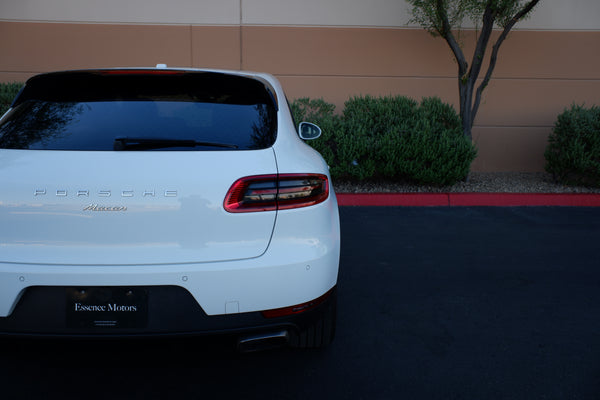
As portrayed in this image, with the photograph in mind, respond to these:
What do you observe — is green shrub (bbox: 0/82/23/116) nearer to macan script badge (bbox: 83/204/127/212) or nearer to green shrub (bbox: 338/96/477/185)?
green shrub (bbox: 338/96/477/185)

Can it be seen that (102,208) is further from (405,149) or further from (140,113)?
(405,149)

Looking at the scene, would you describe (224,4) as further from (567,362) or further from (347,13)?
(567,362)

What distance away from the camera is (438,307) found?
361cm

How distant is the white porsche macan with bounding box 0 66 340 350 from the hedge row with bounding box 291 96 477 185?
5140mm

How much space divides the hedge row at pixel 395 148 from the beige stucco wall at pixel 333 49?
1.86m

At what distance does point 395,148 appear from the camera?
24.4 ft

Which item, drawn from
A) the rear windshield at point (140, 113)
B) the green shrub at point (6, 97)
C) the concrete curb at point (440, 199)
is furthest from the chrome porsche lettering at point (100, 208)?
the green shrub at point (6, 97)

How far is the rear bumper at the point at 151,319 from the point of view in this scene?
2.03 m

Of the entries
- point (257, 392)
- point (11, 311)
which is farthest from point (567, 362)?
point (11, 311)

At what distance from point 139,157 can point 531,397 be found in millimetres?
2161

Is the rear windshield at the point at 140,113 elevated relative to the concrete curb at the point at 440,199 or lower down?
elevated

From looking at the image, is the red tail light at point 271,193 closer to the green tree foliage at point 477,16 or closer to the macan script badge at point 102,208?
the macan script badge at point 102,208

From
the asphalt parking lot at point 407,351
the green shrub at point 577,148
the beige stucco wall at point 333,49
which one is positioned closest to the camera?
the asphalt parking lot at point 407,351

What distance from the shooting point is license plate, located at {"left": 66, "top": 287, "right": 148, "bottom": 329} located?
204cm
